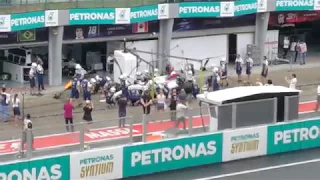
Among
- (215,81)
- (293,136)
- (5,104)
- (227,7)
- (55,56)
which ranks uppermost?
(227,7)

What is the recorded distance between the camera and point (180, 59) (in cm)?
3828

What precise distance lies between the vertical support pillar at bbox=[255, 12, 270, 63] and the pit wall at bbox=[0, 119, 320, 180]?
1505 cm

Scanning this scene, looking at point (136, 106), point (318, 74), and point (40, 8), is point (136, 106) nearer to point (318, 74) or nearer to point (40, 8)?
point (40, 8)

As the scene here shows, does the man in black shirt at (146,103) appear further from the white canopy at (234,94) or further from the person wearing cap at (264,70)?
the person wearing cap at (264,70)

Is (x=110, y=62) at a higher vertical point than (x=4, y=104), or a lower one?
higher

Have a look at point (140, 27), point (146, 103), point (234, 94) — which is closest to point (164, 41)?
point (140, 27)

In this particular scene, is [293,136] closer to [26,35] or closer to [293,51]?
[26,35]

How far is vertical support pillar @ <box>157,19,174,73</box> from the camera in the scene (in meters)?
37.5

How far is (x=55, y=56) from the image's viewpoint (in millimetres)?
34906

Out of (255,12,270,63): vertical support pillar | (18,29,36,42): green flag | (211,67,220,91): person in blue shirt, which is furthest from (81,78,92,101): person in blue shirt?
(255,12,270,63): vertical support pillar

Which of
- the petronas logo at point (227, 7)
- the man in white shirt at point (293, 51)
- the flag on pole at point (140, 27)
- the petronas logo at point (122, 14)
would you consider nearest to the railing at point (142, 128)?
the petronas logo at point (122, 14)

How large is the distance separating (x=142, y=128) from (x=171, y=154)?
114 centimetres

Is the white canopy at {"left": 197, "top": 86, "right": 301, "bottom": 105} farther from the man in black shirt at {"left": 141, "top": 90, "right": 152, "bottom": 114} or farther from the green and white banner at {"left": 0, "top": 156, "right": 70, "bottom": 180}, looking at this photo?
the green and white banner at {"left": 0, "top": 156, "right": 70, "bottom": 180}

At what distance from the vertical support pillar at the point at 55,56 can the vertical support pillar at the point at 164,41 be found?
4.67 meters
